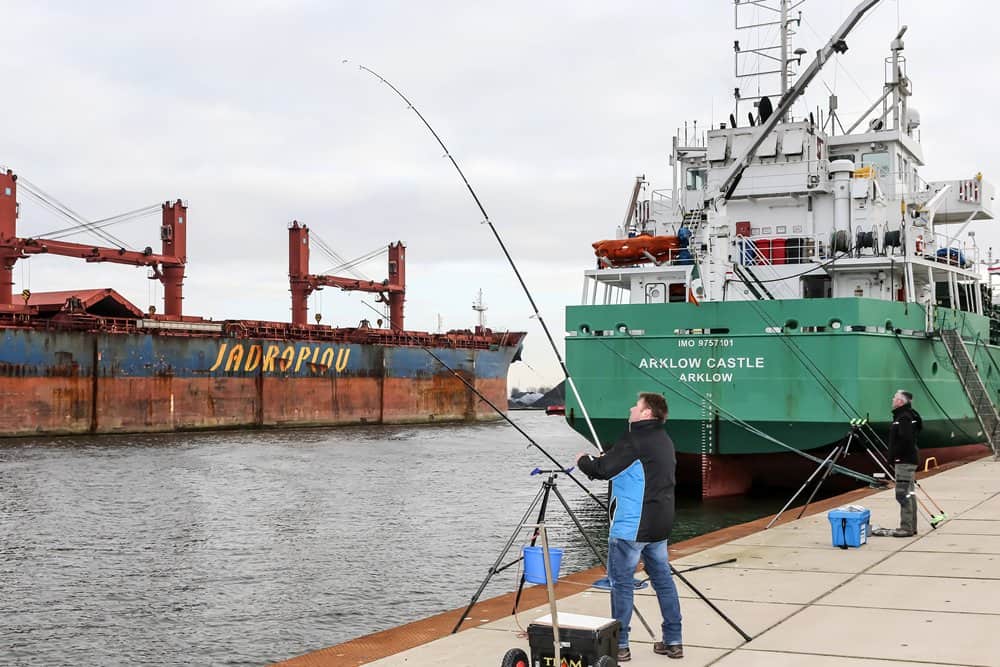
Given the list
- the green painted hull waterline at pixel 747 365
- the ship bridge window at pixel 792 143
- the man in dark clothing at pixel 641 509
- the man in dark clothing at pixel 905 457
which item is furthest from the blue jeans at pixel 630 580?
the ship bridge window at pixel 792 143

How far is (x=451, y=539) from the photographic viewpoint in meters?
17.1

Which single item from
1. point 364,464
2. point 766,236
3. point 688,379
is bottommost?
point 364,464

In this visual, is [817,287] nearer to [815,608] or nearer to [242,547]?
[242,547]

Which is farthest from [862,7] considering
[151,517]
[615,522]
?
[151,517]

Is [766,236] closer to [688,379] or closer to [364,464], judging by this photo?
[688,379]

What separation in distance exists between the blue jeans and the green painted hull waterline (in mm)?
11902

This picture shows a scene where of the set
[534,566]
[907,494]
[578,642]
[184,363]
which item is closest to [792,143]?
[907,494]

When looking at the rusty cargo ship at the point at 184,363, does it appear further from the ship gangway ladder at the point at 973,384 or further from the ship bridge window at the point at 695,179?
the ship gangway ladder at the point at 973,384

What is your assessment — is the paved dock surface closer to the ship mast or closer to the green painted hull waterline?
the green painted hull waterline

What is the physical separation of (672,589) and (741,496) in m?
13.8

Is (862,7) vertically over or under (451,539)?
over

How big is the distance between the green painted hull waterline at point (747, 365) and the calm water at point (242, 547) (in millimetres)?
1627

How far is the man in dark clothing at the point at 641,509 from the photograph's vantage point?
6.25 m

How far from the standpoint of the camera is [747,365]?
18000 mm
